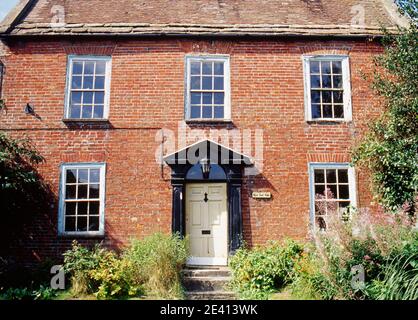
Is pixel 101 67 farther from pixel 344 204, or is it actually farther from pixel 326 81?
pixel 344 204

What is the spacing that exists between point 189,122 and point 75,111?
3243 millimetres

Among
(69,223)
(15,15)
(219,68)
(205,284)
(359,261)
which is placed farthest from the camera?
(15,15)

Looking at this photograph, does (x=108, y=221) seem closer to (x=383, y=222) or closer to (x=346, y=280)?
(x=346, y=280)

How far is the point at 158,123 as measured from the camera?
10.5m

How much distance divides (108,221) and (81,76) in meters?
4.21

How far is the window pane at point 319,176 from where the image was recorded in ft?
33.9

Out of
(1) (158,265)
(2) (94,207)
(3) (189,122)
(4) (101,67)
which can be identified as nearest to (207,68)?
(3) (189,122)

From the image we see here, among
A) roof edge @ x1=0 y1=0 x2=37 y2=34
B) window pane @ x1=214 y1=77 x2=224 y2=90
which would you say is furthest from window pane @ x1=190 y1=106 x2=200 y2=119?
roof edge @ x1=0 y1=0 x2=37 y2=34

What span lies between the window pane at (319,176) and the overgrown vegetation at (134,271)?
4145 mm

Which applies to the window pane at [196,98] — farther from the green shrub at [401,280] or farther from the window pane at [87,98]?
the green shrub at [401,280]

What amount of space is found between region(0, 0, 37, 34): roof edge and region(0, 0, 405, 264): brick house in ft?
0.20

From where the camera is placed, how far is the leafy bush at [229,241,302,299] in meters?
8.37

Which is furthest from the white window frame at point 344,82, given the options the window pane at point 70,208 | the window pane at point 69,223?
the window pane at point 69,223

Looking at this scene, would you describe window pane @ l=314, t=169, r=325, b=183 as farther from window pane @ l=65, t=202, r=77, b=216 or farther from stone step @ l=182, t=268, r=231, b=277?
window pane @ l=65, t=202, r=77, b=216
